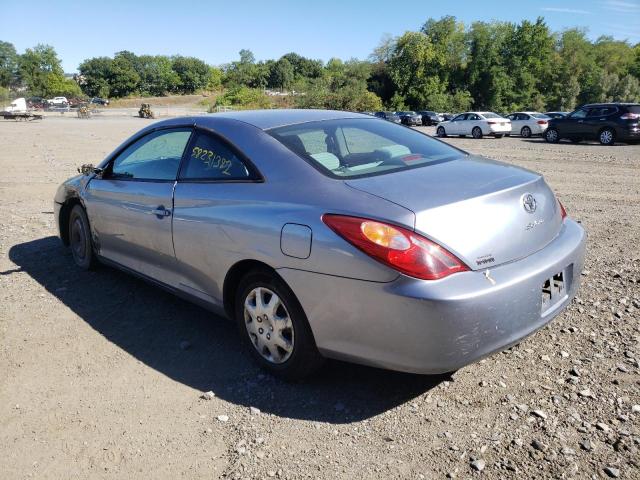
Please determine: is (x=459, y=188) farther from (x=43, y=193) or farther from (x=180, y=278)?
(x=43, y=193)

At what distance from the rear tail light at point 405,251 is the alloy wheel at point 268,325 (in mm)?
716

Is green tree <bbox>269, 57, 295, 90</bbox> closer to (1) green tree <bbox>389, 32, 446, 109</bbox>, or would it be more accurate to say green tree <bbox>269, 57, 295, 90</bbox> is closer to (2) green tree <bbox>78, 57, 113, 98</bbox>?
(2) green tree <bbox>78, 57, 113, 98</bbox>

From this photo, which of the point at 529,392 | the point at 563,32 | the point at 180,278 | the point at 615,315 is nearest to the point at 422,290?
the point at 529,392

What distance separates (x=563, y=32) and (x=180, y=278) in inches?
3602

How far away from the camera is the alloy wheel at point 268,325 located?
3.02m

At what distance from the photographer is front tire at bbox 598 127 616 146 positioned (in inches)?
794

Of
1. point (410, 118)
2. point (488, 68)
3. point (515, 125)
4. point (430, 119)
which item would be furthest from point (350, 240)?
point (488, 68)

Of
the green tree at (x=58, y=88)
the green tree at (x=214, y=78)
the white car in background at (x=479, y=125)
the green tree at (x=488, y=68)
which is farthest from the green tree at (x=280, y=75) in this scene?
the white car in background at (x=479, y=125)

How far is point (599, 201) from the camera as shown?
27.2 feet

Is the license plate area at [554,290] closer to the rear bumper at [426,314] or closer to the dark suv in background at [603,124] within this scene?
the rear bumper at [426,314]

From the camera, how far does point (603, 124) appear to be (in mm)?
20312

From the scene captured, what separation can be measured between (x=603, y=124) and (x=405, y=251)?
836 inches

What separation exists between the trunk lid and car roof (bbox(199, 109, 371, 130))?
0.91 m

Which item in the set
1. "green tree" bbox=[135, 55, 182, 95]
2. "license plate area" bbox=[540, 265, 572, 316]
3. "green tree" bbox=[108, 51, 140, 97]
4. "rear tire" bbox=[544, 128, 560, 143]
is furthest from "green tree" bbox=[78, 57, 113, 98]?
"license plate area" bbox=[540, 265, 572, 316]
